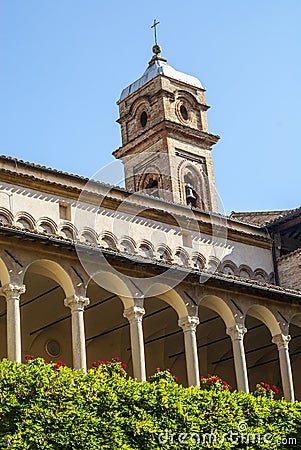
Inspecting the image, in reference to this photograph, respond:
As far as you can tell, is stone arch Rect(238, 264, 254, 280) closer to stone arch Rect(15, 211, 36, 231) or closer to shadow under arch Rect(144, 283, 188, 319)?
shadow under arch Rect(144, 283, 188, 319)

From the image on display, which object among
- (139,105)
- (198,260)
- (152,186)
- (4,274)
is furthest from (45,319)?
(139,105)

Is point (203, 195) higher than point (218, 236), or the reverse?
point (203, 195)

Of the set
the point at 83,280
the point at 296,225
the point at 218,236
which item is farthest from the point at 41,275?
the point at 296,225

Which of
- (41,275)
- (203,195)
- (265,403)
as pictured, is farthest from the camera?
(203,195)

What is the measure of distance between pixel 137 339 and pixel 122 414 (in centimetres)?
493

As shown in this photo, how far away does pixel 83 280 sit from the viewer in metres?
25.4

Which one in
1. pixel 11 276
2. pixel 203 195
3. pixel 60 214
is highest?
pixel 203 195

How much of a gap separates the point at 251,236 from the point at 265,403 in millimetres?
12073

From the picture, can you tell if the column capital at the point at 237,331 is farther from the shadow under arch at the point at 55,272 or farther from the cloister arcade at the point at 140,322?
the shadow under arch at the point at 55,272

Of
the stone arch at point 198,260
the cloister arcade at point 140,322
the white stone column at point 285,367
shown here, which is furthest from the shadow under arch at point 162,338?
the white stone column at point 285,367

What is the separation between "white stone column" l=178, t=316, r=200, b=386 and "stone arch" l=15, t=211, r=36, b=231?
522 cm

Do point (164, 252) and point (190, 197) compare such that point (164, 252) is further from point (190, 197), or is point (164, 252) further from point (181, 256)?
point (190, 197)

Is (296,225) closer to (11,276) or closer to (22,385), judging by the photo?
(11,276)

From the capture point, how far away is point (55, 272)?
25.2 meters
